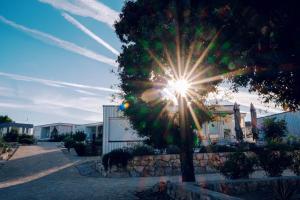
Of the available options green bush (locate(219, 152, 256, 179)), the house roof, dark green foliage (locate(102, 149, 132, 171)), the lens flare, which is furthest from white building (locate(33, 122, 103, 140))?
green bush (locate(219, 152, 256, 179))

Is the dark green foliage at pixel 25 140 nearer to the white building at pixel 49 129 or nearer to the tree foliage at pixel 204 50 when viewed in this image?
the white building at pixel 49 129

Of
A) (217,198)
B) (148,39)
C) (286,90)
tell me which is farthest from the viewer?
(148,39)

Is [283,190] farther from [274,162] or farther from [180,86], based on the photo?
[180,86]

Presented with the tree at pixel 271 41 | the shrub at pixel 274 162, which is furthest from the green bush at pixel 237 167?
the tree at pixel 271 41

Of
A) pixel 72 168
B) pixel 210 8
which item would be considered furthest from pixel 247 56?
pixel 72 168

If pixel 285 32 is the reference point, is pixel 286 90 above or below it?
below

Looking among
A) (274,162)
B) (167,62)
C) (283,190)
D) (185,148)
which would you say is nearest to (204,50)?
(167,62)

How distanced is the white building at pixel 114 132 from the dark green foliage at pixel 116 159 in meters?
6.28

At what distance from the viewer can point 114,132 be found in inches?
808

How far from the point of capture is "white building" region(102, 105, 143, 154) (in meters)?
20.1

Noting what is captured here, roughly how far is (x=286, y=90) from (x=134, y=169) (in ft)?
29.9

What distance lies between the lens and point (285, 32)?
17.4 feet

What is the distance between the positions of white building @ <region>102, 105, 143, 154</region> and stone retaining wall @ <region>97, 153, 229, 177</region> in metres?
5.75

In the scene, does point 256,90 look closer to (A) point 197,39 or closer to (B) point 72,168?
(A) point 197,39
